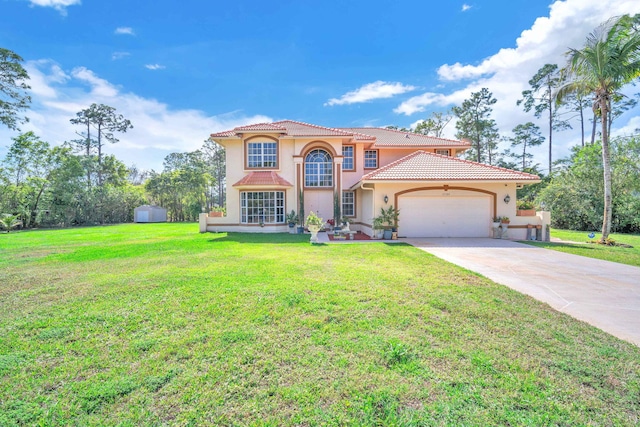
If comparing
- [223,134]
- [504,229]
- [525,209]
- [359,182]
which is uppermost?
[223,134]

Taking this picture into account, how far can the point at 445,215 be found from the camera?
14.9 meters

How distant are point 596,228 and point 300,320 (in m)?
24.9

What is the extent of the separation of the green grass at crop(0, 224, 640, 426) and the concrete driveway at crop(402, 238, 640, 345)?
545 millimetres

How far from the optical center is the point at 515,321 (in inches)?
163

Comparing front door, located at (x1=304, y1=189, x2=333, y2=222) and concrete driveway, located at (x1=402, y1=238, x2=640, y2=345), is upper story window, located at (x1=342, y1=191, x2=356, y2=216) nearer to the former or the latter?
front door, located at (x1=304, y1=189, x2=333, y2=222)

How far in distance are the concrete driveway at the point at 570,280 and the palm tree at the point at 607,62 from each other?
22.4 ft

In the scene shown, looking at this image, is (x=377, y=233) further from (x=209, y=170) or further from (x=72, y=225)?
(x=209, y=170)

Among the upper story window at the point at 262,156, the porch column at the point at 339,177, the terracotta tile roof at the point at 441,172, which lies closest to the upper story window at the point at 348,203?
the porch column at the point at 339,177

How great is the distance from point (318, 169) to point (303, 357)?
1608cm

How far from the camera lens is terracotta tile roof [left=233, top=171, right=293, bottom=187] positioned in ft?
55.8

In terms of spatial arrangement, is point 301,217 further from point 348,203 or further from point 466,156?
point 466,156

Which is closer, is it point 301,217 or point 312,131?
point 301,217

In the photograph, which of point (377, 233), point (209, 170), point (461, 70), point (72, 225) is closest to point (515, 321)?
point (377, 233)

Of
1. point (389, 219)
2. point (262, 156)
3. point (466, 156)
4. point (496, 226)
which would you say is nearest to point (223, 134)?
point (262, 156)
